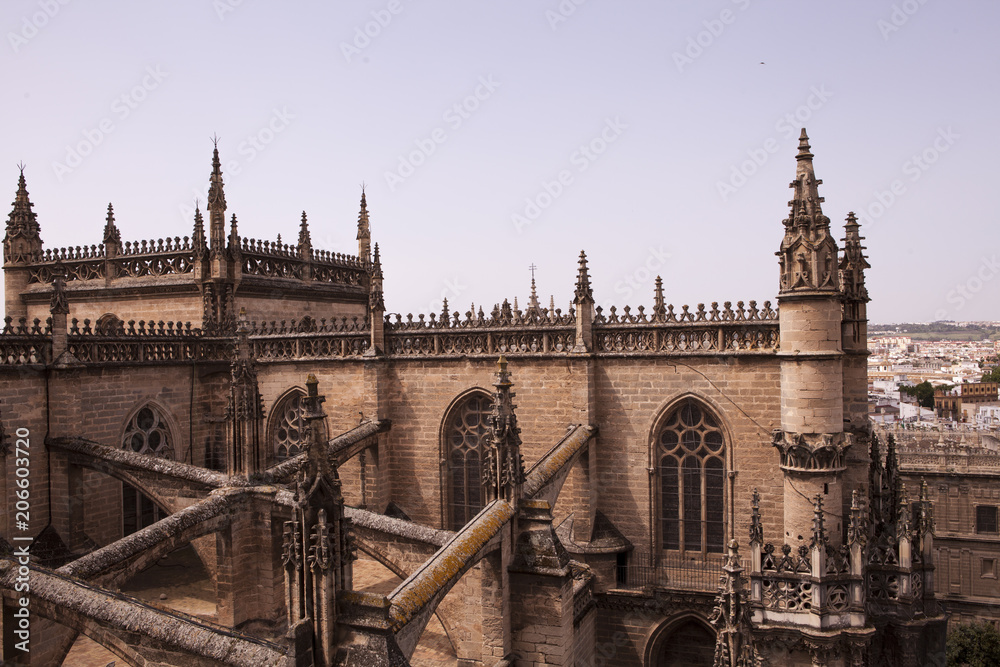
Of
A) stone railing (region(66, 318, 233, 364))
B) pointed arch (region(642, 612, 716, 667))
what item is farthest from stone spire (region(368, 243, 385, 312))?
pointed arch (region(642, 612, 716, 667))

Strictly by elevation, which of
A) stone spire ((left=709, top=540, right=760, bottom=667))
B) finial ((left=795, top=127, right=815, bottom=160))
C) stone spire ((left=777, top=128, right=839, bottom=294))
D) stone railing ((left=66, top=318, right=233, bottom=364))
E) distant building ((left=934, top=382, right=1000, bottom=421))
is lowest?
distant building ((left=934, top=382, right=1000, bottom=421))

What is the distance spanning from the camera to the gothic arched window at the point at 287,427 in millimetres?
22094

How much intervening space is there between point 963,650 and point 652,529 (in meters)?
30.1

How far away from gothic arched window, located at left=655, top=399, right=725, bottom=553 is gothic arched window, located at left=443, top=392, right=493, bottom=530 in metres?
A: 4.88

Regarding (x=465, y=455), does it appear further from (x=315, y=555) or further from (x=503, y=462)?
(x=315, y=555)

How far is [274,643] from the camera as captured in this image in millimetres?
9523

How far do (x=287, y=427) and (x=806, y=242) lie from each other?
15.9m

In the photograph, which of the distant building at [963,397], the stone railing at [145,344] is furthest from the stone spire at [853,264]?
the distant building at [963,397]

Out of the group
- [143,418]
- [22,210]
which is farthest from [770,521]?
[22,210]

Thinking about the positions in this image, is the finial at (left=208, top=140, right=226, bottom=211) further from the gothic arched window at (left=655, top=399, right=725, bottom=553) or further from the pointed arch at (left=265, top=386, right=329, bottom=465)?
the gothic arched window at (left=655, top=399, right=725, bottom=553)

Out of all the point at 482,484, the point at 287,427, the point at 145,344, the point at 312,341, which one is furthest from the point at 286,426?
the point at 482,484

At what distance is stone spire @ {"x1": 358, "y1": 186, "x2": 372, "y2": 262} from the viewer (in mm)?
31064

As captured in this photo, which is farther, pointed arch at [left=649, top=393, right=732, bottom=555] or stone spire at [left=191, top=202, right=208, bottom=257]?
stone spire at [left=191, top=202, right=208, bottom=257]

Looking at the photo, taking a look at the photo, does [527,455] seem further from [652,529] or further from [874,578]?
[874,578]
